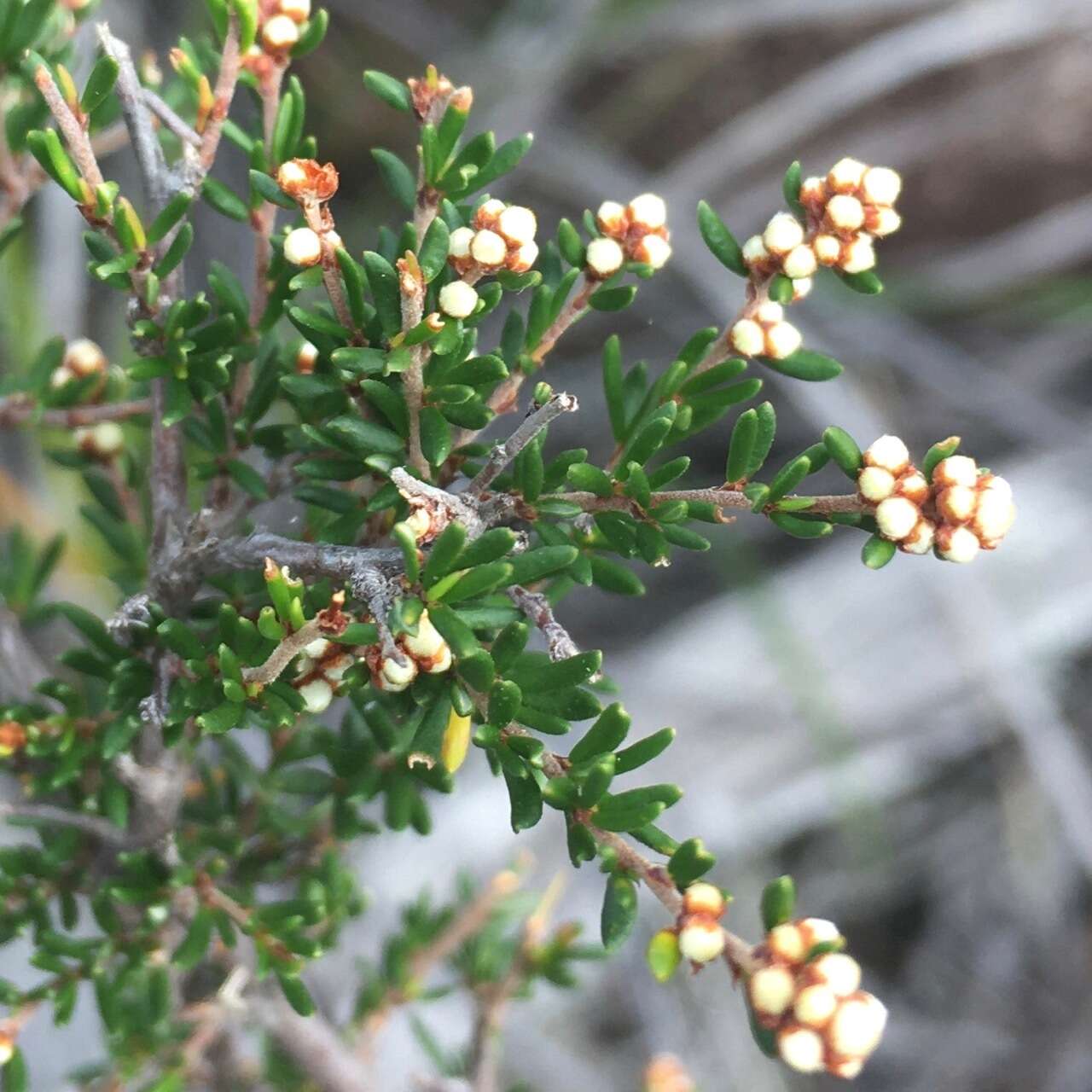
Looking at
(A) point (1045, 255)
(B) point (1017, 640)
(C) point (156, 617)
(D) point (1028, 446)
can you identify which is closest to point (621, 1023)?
(B) point (1017, 640)

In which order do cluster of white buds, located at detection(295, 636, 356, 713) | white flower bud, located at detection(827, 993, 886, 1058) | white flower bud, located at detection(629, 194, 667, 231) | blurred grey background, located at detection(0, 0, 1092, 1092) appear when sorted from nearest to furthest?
white flower bud, located at detection(827, 993, 886, 1058), cluster of white buds, located at detection(295, 636, 356, 713), white flower bud, located at detection(629, 194, 667, 231), blurred grey background, located at detection(0, 0, 1092, 1092)

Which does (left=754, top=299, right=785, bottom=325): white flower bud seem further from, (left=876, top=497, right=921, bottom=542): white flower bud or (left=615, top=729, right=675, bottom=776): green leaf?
Result: (left=615, top=729, right=675, bottom=776): green leaf

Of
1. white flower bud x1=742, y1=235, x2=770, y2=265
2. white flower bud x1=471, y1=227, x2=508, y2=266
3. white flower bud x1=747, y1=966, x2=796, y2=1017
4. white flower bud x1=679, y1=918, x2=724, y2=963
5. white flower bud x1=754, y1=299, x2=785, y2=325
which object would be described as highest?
white flower bud x1=742, y1=235, x2=770, y2=265

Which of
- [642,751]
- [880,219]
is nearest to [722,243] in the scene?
[880,219]

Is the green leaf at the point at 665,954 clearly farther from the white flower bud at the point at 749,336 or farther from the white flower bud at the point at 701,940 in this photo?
the white flower bud at the point at 749,336

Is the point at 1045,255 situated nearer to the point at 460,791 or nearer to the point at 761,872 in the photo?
the point at 761,872

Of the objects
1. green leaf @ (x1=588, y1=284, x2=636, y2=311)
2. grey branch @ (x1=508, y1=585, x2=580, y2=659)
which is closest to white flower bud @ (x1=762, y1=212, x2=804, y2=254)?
green leaf @ (x1=588, y1=284, x2=636, y2=311)
